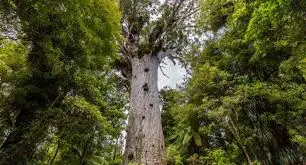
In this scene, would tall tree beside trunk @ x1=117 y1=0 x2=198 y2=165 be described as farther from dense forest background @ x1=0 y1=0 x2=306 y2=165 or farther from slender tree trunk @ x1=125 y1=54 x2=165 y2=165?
dense forest background @ x1=0 y1=0 x2=306 y2=165

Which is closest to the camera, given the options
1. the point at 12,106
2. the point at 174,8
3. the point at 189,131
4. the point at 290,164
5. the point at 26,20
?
the point at 26,20

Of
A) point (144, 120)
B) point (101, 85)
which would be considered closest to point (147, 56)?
point (144, 120)

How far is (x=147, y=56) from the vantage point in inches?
367

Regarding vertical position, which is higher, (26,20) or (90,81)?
(26,20)

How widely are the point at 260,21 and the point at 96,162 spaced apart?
22.2 feet

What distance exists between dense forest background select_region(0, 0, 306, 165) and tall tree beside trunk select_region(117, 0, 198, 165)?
614 mm

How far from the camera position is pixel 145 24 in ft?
33.9

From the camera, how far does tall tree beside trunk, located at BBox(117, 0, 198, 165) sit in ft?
22.1

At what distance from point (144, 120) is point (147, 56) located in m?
2.91

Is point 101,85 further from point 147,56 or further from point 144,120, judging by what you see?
point 147,56

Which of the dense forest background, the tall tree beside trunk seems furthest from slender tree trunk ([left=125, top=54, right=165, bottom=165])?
the dense forest background

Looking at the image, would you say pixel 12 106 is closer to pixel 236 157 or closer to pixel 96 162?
pixel 96 162

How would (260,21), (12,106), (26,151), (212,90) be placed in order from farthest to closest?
(212,90)
(12,106)
(26,151)
(260,21)

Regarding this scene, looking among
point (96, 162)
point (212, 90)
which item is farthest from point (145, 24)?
point (96, 162)
